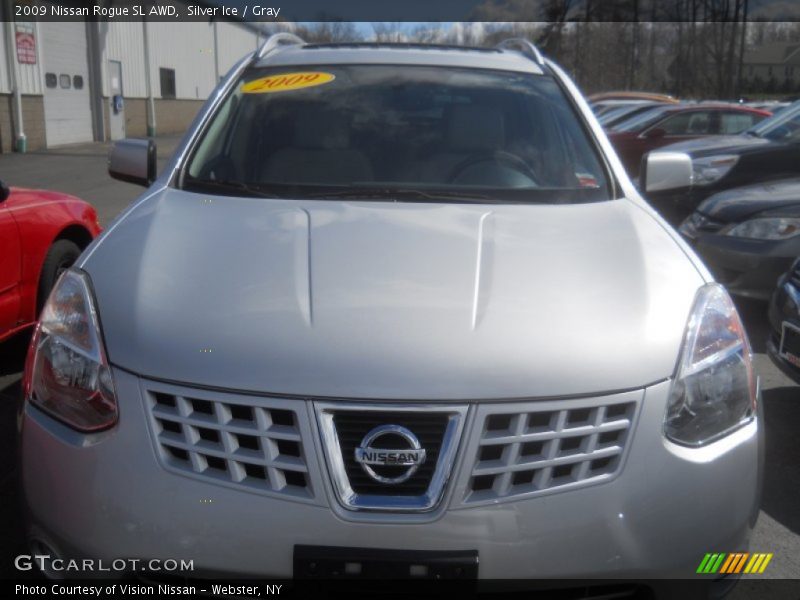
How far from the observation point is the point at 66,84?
2564 centimetres

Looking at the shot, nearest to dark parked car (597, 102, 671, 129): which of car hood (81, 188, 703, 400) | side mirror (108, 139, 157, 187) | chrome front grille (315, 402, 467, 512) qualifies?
side mirror (108, 139, 157, 187)

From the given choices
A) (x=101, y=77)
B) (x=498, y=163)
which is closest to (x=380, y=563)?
(x=498, y=163)

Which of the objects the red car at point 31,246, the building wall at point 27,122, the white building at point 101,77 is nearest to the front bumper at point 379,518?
the red car at point 31,246

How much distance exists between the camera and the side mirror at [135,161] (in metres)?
3.75

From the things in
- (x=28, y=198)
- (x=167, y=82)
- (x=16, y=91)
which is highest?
(x=28, y=198)

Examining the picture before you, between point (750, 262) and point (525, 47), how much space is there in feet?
7.87

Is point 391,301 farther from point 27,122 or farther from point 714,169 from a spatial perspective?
point 27,122

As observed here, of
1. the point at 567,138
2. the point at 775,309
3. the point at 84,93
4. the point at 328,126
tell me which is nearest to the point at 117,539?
the point at 328,126

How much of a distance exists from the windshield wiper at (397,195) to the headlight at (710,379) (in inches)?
36.2

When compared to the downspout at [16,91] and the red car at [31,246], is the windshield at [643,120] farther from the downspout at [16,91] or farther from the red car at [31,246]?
the downspout at [16,91]

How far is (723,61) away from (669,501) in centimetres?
3313

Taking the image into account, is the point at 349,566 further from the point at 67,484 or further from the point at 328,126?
Result: the point at 328,126

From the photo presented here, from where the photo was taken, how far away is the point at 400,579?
1938mm

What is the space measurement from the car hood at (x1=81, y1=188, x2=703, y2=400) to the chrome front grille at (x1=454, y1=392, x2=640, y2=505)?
0.05m
